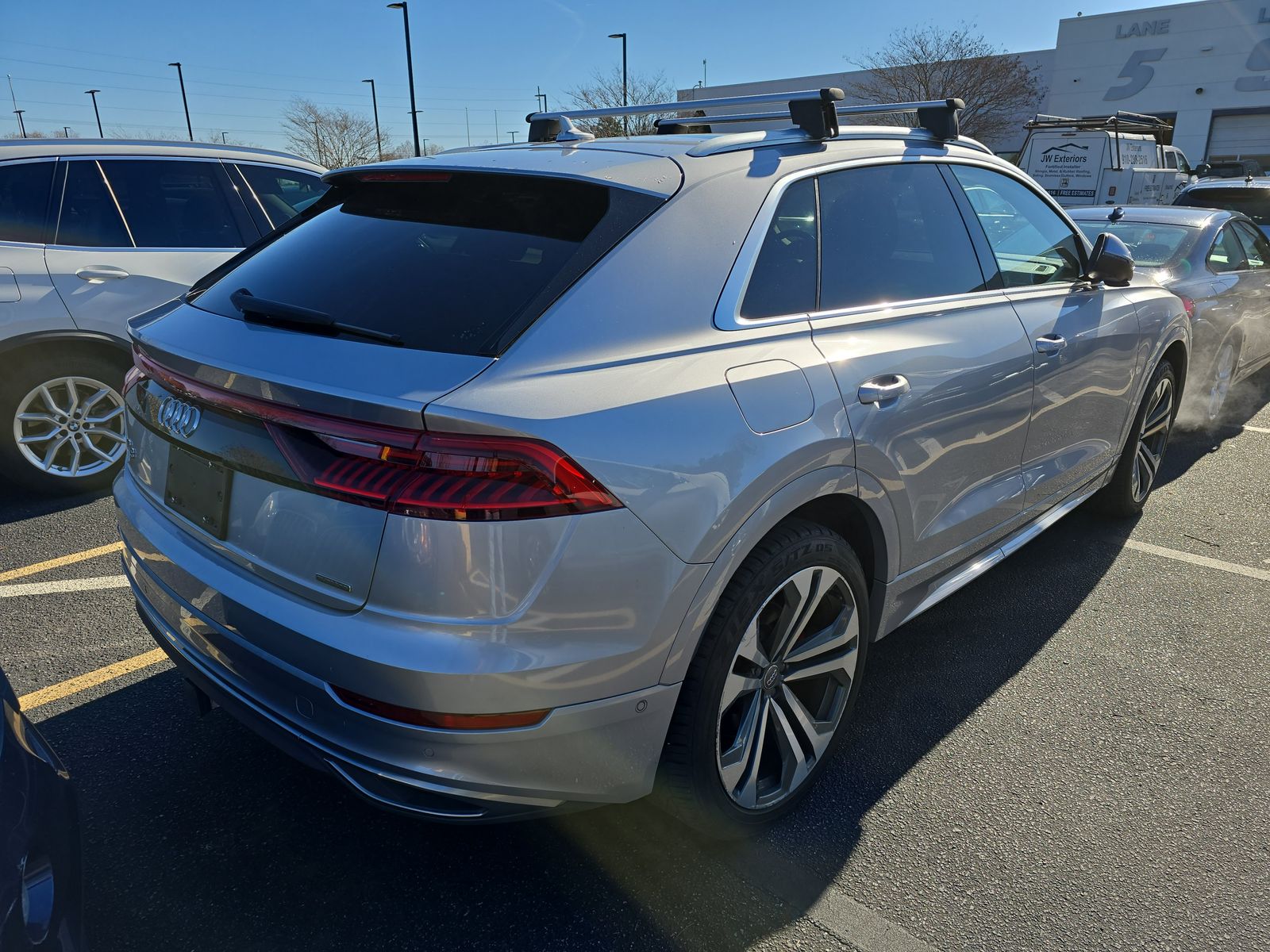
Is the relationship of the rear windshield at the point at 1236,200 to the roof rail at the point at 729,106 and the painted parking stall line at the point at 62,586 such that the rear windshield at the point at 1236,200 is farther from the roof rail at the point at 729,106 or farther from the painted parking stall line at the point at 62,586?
the painted parking stall line at the point at 62,586

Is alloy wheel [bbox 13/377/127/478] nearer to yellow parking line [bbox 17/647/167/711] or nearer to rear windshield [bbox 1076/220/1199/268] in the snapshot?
yellow parking line [bbox 17/647/167/711]

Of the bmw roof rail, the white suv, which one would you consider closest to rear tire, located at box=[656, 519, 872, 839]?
the bmw roof rail

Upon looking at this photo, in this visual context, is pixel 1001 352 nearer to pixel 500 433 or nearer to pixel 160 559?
pixel 500 433

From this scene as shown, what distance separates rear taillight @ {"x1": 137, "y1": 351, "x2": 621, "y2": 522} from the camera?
1722 millimetres

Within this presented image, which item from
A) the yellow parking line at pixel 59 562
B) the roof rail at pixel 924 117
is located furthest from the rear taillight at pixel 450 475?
the yellow parking line at pixel 59 562

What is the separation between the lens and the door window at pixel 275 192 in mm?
5547

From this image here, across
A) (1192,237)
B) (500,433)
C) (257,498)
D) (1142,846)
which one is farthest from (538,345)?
(1192,237)

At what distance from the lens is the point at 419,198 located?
2.44 meters

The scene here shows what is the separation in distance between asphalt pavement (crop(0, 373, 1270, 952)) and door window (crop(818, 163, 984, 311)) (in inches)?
55.5

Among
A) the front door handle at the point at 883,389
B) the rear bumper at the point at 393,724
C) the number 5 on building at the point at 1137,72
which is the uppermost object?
the number 5 on building at the point at 1137,72

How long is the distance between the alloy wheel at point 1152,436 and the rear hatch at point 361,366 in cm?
342

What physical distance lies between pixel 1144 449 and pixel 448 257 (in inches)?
158

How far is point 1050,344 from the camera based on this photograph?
3355 mm

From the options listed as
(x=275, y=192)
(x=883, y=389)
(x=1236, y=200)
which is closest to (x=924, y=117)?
(x=883, y=389)
